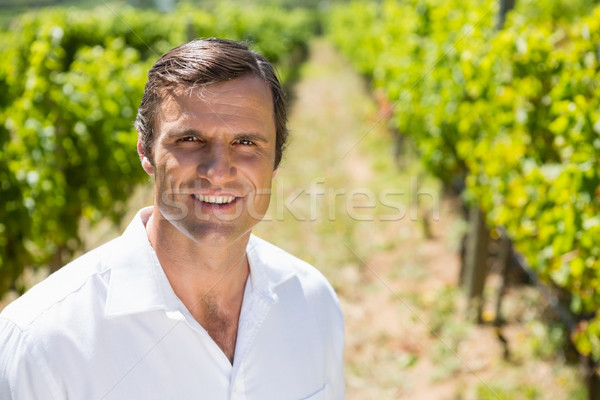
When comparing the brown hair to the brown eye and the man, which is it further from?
the brown eye

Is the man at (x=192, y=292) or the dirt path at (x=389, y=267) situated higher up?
the man at (x=192, y=292)

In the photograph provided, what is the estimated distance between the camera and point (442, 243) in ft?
22.9

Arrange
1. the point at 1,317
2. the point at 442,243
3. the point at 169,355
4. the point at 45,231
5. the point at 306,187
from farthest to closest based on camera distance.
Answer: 1. the point at 306,187
2. the point at 442,243
3. the point at 45,231
4. the point at 169,355
5. the point at 1,317

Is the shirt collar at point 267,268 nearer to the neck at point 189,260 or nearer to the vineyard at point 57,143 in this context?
the neck at point 189,260

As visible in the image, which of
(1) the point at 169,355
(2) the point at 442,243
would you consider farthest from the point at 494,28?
(1) the point at 169,355

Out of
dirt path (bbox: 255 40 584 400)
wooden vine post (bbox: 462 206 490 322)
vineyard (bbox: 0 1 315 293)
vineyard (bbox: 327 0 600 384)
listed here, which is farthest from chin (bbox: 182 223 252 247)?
wooden vine post (bbox: 462 206 490 322)

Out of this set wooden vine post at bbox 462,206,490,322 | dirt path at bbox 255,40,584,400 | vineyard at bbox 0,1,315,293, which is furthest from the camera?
wooden vine post at bbox 462,206,490,322

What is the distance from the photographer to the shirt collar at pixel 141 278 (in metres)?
1.29

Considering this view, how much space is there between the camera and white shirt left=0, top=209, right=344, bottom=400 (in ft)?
3.84

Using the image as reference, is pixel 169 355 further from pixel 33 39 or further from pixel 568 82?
pixel 33 39

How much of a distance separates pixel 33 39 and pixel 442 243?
5.03 metres

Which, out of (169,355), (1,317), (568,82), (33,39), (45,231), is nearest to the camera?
(1,317)

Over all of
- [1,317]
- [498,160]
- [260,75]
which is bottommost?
[498,160]

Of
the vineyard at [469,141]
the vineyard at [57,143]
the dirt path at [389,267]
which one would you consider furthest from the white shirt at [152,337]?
the vineyard at [57,143]
